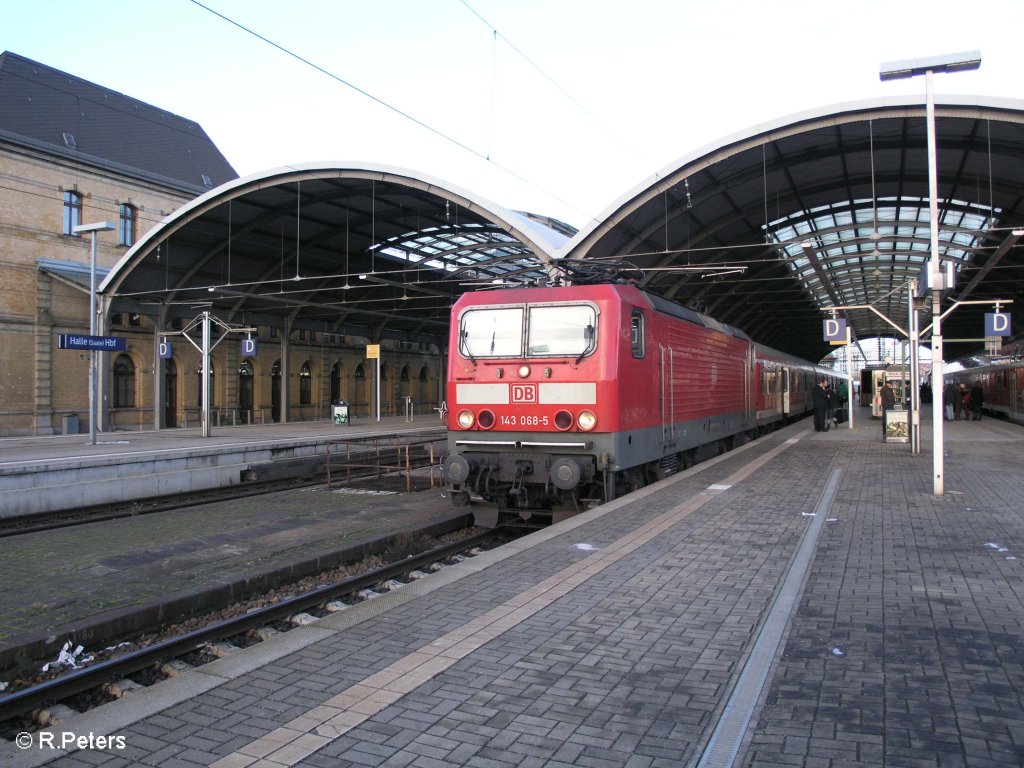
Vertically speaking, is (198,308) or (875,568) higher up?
(198,308)

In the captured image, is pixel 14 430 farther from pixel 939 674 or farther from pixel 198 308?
pixel 939 674

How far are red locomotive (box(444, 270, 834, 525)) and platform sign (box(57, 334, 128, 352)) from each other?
47.8 ft

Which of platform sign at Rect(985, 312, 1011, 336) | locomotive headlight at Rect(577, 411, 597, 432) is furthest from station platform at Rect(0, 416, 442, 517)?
platform sign at Rect(985, 312, 1011, 336)

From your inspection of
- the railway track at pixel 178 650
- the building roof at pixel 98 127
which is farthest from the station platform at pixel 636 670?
the building roof at pixel 98 127

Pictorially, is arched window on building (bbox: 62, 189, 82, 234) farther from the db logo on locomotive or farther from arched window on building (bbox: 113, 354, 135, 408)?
the db logo on locomotive

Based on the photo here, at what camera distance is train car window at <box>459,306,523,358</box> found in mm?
10000

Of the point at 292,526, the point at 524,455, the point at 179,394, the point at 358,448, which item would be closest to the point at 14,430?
the point at 179,394

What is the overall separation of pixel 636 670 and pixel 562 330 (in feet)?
19.1

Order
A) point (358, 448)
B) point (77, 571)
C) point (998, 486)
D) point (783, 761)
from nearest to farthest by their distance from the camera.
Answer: point (783, 761) < point (77, 571) < point (998, 486) < point (358, 448)

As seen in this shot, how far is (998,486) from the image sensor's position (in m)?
11.4

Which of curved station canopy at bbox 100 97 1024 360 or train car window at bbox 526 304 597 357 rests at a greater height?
curved station canopy at bbox 100 97 1024 360

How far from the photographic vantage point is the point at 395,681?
171 inches

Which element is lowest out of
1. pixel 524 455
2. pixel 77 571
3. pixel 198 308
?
pixel 77 571

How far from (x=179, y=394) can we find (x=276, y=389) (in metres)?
5.99
